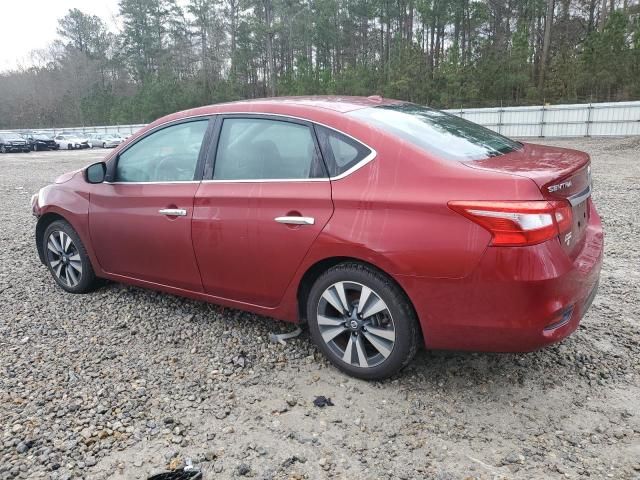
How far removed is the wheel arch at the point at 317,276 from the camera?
2.81 m

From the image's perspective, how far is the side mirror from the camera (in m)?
4.15

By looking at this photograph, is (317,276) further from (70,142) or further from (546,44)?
(70,142)

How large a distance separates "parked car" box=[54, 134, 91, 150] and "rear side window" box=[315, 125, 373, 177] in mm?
39037

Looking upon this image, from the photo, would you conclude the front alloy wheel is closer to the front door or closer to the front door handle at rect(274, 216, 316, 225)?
the front door

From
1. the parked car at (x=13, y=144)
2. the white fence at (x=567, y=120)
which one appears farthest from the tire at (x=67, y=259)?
the parked car at (x=13, y=144)

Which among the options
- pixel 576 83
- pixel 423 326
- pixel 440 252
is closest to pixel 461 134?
pixel 440 252

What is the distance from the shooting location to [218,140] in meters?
3.57

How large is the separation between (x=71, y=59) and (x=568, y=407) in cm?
7633

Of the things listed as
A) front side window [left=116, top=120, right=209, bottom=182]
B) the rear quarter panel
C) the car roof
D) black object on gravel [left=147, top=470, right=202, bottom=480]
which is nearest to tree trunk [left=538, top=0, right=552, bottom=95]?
the car roof

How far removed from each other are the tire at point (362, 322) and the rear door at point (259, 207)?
26 cm

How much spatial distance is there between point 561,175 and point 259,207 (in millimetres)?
1708

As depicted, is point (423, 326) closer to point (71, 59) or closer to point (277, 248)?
point (277, 248)

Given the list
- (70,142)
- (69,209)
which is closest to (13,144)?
(70,142)

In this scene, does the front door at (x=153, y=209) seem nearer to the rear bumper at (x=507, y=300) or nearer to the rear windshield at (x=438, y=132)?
the rear windshield at (x=438, y=132)
